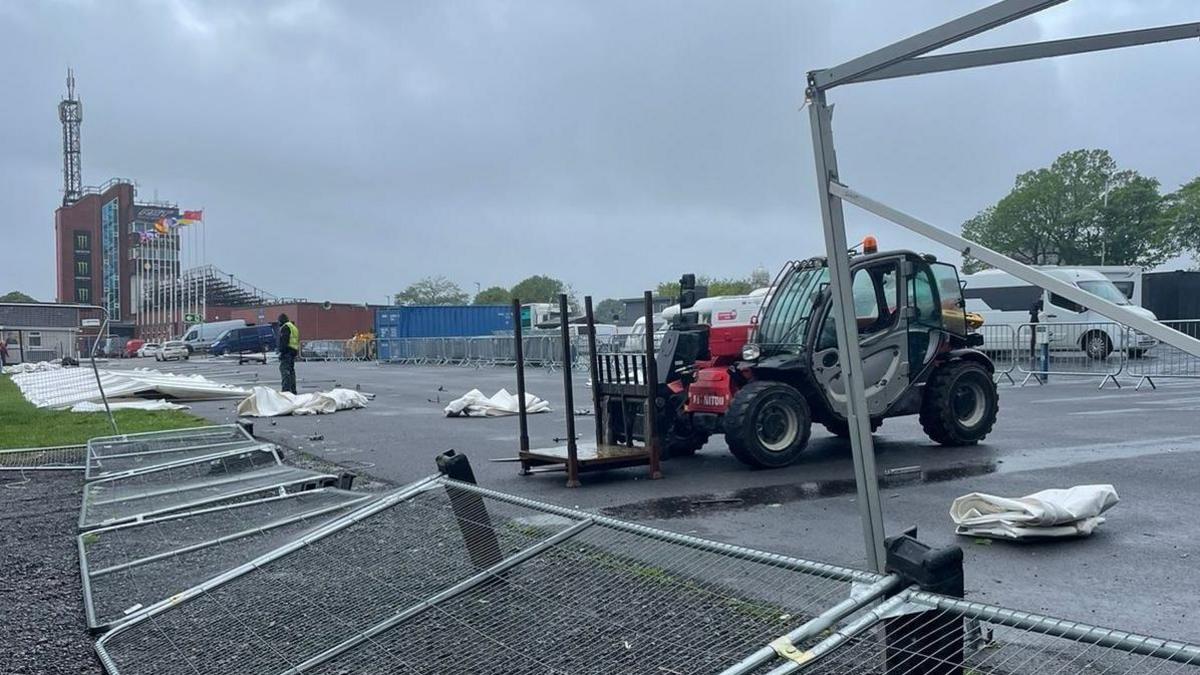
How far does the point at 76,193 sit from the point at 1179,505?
388 ft

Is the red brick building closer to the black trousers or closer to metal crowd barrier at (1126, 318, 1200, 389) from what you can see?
the black trousers

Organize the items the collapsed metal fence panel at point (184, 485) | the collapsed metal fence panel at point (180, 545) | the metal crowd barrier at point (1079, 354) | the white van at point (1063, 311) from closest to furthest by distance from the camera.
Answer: the collapsed metal fence panel at point (180, 545) → the collapsed metal fence panel at point (184, 485) → the metal crowd barrier at point (1079, 354) → the white van at point (1063, 311)

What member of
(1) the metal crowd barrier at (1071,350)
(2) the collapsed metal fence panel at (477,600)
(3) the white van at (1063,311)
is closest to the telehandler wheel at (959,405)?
(3) the white van at (1063,311)

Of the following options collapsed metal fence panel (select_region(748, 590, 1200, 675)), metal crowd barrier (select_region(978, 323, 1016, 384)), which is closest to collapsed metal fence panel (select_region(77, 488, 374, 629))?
collapsed metal fence panel (select_region(748, 590, 1200, 675))

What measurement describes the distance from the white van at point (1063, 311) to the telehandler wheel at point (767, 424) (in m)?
4.85

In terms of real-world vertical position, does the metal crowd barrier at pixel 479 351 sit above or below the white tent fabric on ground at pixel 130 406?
above

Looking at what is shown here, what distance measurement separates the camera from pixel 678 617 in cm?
367

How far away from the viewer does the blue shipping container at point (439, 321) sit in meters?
46.5

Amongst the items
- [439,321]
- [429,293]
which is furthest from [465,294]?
[439,321]

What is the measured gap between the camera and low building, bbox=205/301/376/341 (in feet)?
262

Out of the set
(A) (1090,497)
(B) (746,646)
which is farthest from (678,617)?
(A) (1090,497)

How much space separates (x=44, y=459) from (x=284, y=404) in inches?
240

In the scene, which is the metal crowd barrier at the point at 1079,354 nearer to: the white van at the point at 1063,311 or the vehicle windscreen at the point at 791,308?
the white van at the point at 1063,311

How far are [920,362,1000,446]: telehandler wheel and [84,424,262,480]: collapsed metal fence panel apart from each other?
6977 millimetres
